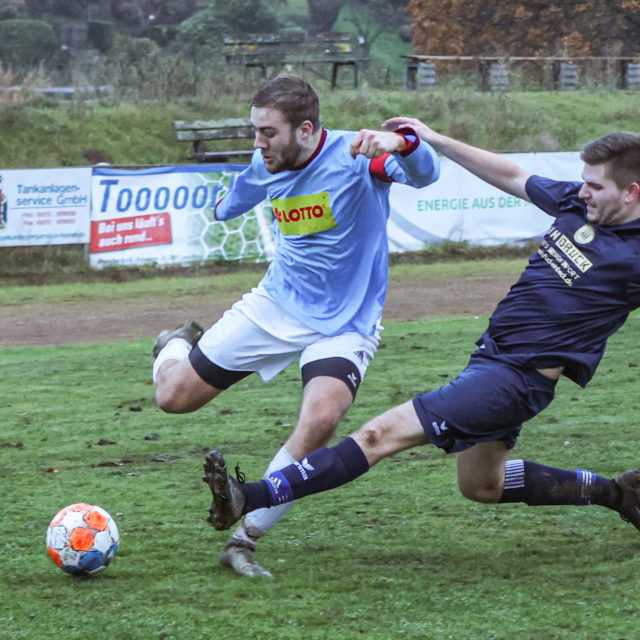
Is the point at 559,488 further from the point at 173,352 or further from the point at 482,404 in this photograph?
the point at 173,352

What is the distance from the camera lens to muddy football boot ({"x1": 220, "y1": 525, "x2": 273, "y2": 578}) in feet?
16.2

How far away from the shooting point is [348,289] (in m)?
5.39

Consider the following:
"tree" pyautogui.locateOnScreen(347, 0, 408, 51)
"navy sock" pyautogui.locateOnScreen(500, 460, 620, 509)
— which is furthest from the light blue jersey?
"tree" pyautogui.locateOnScreen(347, 0, 408, 51)

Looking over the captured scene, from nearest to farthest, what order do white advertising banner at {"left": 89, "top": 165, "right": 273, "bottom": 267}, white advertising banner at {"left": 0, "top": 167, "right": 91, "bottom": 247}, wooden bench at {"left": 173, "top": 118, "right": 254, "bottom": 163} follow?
white advertising banner at {"left": 0, "top": 167, "right": 91, "bottom": 247}, white advertising banner at {"left": 89, "top": 165, "right": 273, "bottom": 267}, wooden bench at {"left": 173, "top": 118, "right": 254, "bottom": 163}

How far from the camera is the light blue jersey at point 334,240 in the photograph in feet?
17.6

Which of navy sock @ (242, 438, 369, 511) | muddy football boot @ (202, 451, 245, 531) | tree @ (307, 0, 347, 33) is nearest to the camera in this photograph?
muddy football boot @ (202, 451, 245, 531)

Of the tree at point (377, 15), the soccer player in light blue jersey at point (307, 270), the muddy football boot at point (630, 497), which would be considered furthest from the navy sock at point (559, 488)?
the tree at point (377, 15)

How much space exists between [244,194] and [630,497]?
232cm

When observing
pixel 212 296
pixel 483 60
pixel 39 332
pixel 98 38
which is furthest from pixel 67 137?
pixel 98 38

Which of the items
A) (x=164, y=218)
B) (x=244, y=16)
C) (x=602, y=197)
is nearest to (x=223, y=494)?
(x=602, y=197)

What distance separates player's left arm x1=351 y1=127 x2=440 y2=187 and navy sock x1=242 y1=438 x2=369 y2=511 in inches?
48.1

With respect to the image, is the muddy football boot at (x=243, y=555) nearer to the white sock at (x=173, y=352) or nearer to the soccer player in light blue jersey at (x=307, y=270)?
the soccer player in light blue jersey at (x=307, y=270)

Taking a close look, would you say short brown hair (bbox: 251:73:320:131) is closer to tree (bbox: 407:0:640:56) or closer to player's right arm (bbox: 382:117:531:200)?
player's right arm (bbox: 382:117:531:200)

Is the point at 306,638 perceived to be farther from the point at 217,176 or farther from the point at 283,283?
the point at 217,176
